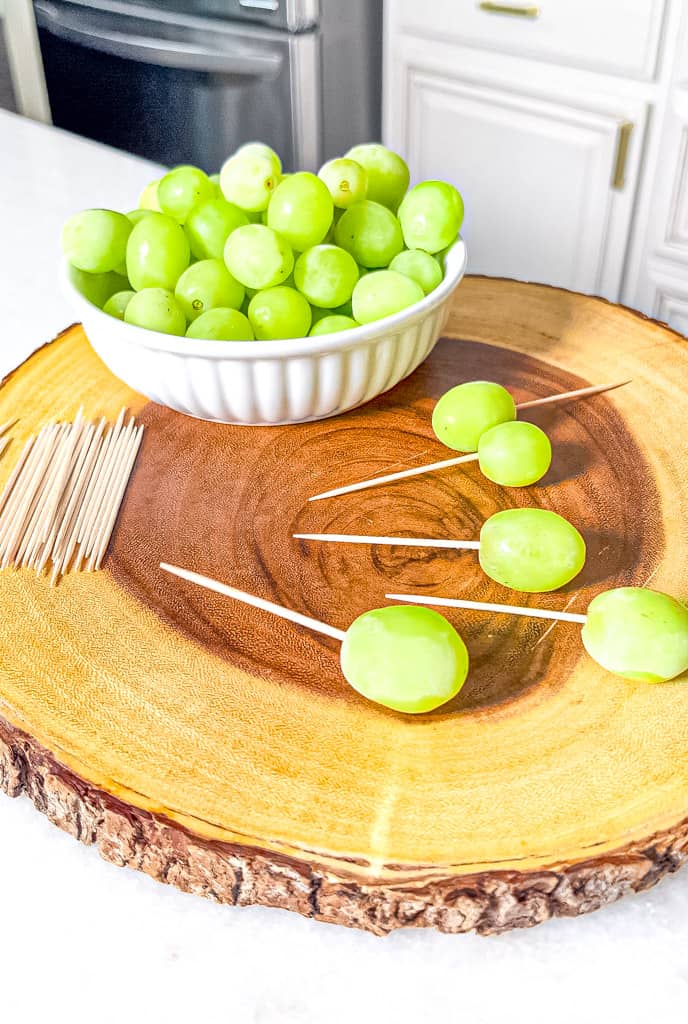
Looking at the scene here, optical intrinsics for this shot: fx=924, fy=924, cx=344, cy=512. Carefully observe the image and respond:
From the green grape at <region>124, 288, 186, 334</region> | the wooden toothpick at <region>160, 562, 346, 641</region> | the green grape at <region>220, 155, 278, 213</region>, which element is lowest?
the wooden toothpick at <region>160, 562, 346, 641</region>

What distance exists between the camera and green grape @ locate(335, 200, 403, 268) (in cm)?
79

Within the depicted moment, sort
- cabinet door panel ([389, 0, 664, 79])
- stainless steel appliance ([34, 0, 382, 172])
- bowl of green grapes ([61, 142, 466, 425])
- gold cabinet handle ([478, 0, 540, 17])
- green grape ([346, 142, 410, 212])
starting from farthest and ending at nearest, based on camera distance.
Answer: stainless steel appliance ([34, 0, 382, 172]) → gold cabinet handle ([478, 0, 540, 17]) → cabinet door panel ([389, 0, 664, 79]) → green grape ([346, 142, 410, 212]) → bowl of green grapes ([61, 142, 466, 425])

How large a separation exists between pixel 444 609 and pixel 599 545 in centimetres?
14

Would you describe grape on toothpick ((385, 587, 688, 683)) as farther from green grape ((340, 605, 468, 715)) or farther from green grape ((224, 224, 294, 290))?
green grape ((224, 224, 294, 290))

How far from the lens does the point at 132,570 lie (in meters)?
0.69

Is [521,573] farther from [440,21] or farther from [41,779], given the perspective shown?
[440,21]

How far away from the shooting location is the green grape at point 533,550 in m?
0.63

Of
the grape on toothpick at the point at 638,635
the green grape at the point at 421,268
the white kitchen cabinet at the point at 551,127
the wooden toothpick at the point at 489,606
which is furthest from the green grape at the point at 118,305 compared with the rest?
the white kitchen cabinet at the point at 551,127

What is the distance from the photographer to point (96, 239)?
767mm

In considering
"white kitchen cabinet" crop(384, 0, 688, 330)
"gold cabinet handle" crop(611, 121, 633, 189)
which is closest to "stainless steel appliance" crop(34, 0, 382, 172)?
"white kitchen cabinet" crop(384, 0, 688, 330)

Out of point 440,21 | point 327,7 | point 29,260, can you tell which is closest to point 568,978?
point 29,260

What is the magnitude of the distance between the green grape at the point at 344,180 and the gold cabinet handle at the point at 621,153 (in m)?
0.93

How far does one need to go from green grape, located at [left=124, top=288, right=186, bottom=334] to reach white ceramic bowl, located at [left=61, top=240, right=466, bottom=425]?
0.02 metres

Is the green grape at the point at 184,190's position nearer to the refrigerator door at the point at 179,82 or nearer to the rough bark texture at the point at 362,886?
the rough bark texture at the point at 362,886
